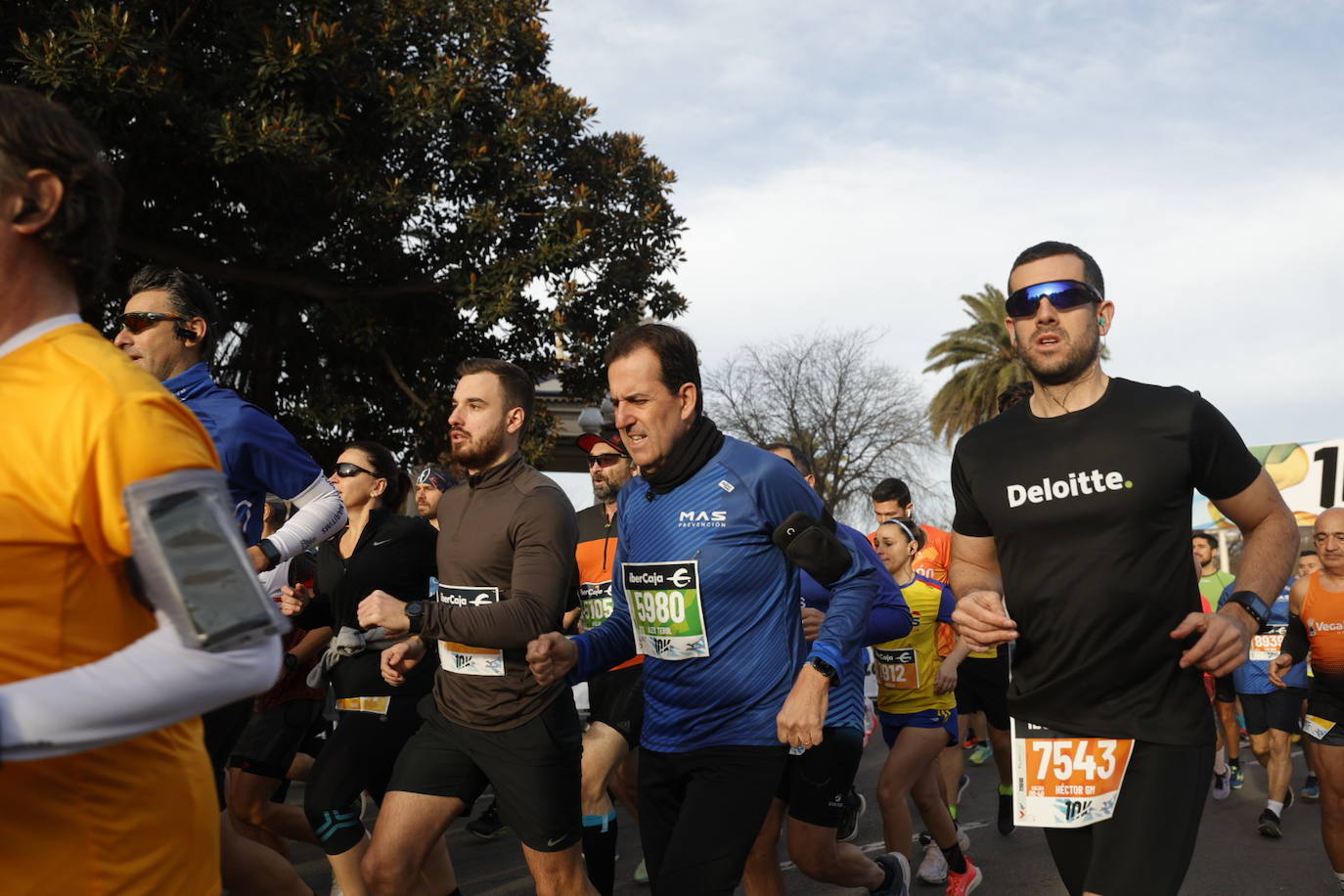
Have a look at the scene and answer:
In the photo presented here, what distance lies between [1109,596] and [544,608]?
5.92 feet

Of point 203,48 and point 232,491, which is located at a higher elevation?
point 203,48

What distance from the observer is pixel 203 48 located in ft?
37.6

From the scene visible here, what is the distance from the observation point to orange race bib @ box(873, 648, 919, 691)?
6.81 m

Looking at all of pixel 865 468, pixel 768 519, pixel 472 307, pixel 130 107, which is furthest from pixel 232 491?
pixel 865 468

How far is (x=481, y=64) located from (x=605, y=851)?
367 inches

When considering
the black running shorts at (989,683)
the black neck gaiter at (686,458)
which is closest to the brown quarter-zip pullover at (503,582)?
the black neck gaiter at (686,458)

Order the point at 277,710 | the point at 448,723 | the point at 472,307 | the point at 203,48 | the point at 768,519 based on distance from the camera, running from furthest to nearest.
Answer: the point at 472,307, the point at 203,48, the point at 277,710, the point at 448,723, the point at 768,519

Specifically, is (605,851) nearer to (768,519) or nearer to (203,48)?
(768,519)

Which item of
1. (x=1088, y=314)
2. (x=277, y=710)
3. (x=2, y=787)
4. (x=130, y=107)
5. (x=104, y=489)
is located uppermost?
(x=130, y=107)

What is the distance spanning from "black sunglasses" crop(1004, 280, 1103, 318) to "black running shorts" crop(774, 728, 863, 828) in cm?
203

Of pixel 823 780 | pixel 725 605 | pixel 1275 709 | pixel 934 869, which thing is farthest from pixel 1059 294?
pixel 1275 709

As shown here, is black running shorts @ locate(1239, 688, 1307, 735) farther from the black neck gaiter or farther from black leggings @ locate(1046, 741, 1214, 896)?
the black neck gaiter

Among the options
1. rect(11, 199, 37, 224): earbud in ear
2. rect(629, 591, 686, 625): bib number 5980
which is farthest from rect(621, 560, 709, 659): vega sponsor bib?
rect(11, 199, 37, 224): earbud in ear

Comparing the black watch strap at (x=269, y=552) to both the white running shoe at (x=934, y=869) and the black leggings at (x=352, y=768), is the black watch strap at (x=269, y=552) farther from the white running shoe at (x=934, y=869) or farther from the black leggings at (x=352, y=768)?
the white running shoe at (x=934, y=869)
